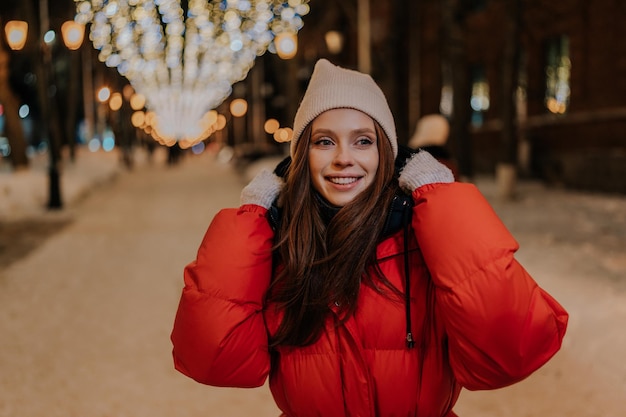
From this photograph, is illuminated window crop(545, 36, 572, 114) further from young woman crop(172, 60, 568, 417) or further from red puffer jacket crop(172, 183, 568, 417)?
red puffer jacket crop(172, 183, 568, 417)

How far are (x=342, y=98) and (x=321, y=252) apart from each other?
494mm

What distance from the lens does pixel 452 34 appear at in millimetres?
16359

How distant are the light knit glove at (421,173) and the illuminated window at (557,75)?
19043 mm

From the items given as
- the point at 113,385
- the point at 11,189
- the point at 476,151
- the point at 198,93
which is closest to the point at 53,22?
the point at 11,189

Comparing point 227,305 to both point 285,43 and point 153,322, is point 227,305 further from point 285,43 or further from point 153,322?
point 285,43

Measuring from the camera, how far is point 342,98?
2154 millimetres

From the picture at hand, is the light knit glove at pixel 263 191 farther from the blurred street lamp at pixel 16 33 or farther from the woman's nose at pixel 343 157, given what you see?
the blurred street lamp at pixel 16 33

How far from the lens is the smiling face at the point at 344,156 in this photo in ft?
7.02

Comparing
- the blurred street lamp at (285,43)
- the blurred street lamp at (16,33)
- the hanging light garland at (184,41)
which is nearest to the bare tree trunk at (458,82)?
the hanging light garland at (184,41)

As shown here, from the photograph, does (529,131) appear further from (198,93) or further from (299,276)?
(198,93)

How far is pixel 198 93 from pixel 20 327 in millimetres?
49421

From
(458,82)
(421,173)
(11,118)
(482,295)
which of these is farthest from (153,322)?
(11,118)

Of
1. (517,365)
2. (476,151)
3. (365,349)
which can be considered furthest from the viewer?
(476,151)

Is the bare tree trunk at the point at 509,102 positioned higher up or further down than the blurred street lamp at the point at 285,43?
further down
